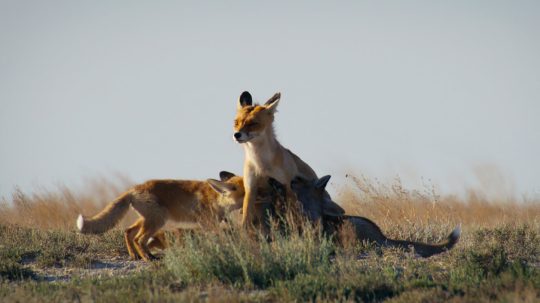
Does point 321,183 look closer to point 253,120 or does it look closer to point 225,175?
point 253,120

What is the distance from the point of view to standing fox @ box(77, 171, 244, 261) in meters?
11.4

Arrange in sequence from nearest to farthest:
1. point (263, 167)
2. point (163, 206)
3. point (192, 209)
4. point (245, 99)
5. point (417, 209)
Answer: point (263, 167), point (163, 206), point (192, 209), point (245, 99), point (417, 209)

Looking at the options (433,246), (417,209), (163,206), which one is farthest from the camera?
(417,209)

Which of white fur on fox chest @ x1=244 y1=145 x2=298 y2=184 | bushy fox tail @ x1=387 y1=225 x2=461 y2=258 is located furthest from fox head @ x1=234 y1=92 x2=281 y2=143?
bushy fox tail @ x1=387 y1=225 x2=461 y2=258

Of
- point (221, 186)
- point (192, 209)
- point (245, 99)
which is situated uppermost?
point (245, 99)

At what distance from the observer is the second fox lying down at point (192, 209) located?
11.1m

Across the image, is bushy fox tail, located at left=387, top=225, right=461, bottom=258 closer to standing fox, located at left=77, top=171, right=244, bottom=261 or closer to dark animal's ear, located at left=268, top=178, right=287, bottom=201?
dark animal's ear, located at left=268, top=178, right=287, bottom=201

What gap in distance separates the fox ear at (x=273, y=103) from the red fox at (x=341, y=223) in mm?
1073

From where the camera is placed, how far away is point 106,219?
11.5m

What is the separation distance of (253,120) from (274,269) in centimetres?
310

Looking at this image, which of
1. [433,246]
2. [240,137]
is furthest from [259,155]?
[433,246]

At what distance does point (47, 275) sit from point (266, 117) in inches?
142

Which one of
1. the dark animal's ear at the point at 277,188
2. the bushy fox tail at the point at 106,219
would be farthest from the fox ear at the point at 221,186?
the bushy fox tail at the point at 106,219

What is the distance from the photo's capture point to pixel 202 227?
1087 centimetres
